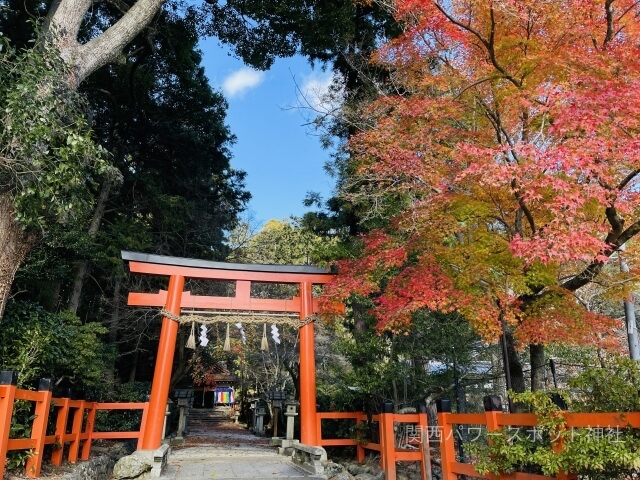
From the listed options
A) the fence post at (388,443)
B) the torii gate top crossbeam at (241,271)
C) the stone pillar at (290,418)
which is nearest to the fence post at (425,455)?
the fence post at (388,443)

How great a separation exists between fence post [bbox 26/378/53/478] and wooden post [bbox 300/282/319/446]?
14.4 feet

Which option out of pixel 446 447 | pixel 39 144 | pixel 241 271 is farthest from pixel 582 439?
pixel 241 271

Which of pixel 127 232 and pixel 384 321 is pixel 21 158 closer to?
pixel 384 321

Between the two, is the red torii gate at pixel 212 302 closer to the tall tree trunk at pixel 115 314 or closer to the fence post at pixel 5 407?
the fence post at pixel 5 407

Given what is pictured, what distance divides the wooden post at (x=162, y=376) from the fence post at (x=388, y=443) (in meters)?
3.88

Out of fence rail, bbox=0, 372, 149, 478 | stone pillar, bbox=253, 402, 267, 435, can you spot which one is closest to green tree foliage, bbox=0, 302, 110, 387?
fence rail, bbox=0, 372, 149, 478

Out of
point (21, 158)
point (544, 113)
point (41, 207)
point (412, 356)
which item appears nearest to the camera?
point (21, 158)

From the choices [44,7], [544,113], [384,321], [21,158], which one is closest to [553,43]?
[544,113]

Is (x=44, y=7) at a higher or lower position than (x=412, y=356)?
higher

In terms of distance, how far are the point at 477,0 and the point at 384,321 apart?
4.86 m

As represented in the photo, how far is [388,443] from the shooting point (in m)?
6.31

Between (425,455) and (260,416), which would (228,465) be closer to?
(425,455)

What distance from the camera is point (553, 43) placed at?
6.24 m

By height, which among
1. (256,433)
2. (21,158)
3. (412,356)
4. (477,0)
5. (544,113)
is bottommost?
(256,433)
